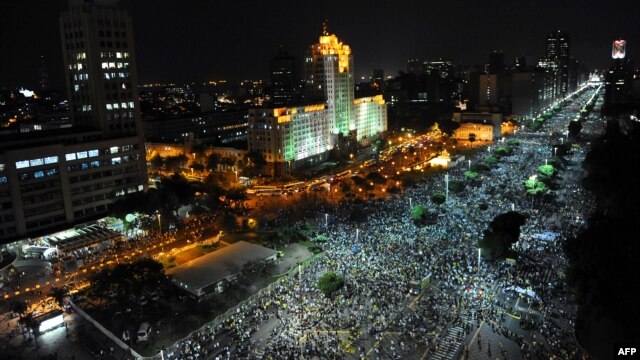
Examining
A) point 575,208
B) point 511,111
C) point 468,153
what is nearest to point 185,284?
point 575,208

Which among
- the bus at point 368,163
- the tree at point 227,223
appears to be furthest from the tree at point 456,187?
the tree at point 227,223

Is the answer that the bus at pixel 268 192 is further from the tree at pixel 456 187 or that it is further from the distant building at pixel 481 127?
the distant building at pixel 481 127

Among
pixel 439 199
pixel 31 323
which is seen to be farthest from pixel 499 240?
pixel 31 323

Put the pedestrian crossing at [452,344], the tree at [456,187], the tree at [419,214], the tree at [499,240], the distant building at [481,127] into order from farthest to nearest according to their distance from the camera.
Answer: the distant building at [481,127]
the tree at [456,187]
the tree at [419,214]
the tree at [499,240]
the pedestrian crossing at [452,344]

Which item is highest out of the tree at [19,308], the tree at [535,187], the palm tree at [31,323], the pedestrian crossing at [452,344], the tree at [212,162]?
the tree at [212,162]

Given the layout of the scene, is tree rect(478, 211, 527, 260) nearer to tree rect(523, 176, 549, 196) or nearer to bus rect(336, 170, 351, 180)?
tree rect(523, 176, 549, 196)

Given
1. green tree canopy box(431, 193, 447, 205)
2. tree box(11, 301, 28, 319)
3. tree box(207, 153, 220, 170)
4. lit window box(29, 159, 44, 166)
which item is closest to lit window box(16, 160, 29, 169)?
lit window box(29, 159, 44, 166)

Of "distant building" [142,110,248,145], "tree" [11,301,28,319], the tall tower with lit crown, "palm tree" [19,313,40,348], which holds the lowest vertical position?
"palm tree" [19,313,40,348]
